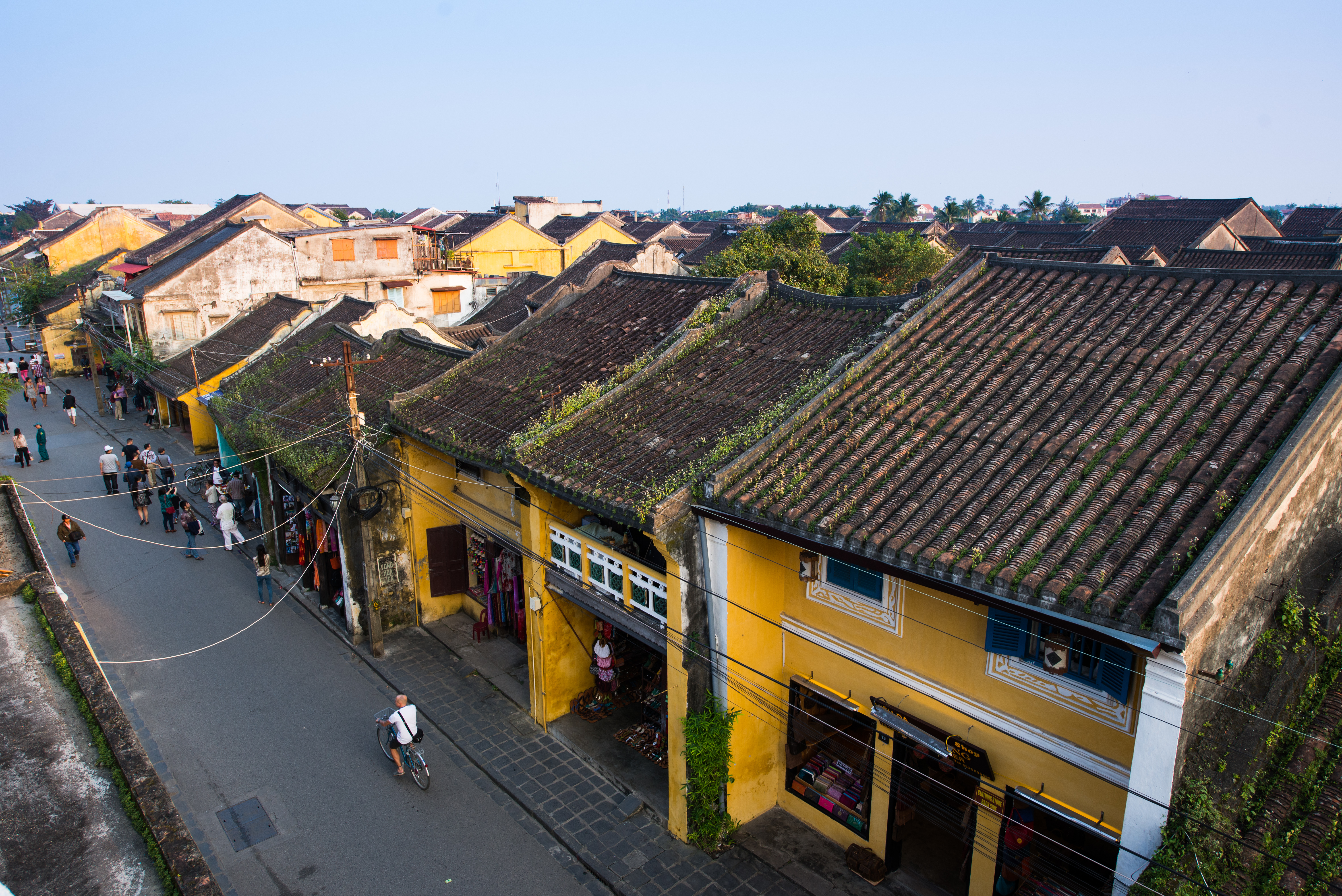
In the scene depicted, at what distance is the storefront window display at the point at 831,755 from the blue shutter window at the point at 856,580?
147cm

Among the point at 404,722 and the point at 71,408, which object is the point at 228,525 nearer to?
the point at 404,722

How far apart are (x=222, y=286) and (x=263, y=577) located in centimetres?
1682

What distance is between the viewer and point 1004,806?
8695 mm

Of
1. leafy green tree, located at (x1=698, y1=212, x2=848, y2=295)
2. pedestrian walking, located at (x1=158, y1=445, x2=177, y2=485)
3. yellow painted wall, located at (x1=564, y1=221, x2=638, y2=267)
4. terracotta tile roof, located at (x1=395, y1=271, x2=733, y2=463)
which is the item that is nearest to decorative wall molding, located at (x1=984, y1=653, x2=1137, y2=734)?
terracotta tile roof, located at (x1=395, y1=271, x2=733, y2=463)

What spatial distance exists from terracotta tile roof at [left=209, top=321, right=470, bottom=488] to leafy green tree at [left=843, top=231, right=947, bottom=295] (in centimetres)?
1850

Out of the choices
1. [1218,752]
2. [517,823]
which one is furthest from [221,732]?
[1218,752]

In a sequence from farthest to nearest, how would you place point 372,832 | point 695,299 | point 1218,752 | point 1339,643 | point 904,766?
point 695,299
point 372,832
point 904,766
point 1339,643
point 1218,752

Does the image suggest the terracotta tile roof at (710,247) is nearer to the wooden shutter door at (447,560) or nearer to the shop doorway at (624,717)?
the wooden shutter door at (447,560)

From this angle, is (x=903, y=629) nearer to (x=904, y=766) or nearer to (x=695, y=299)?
(x=904, y=766)

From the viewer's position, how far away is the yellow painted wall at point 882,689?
7926 mm

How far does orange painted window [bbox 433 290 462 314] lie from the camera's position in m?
33.7

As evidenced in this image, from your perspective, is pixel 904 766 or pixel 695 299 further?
pixel 695 299

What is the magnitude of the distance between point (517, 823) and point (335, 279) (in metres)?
26.0

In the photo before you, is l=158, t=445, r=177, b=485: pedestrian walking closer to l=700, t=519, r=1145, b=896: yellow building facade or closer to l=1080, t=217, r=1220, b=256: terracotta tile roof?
l=700, t=519, r=1145, b=896: yellow building facade
